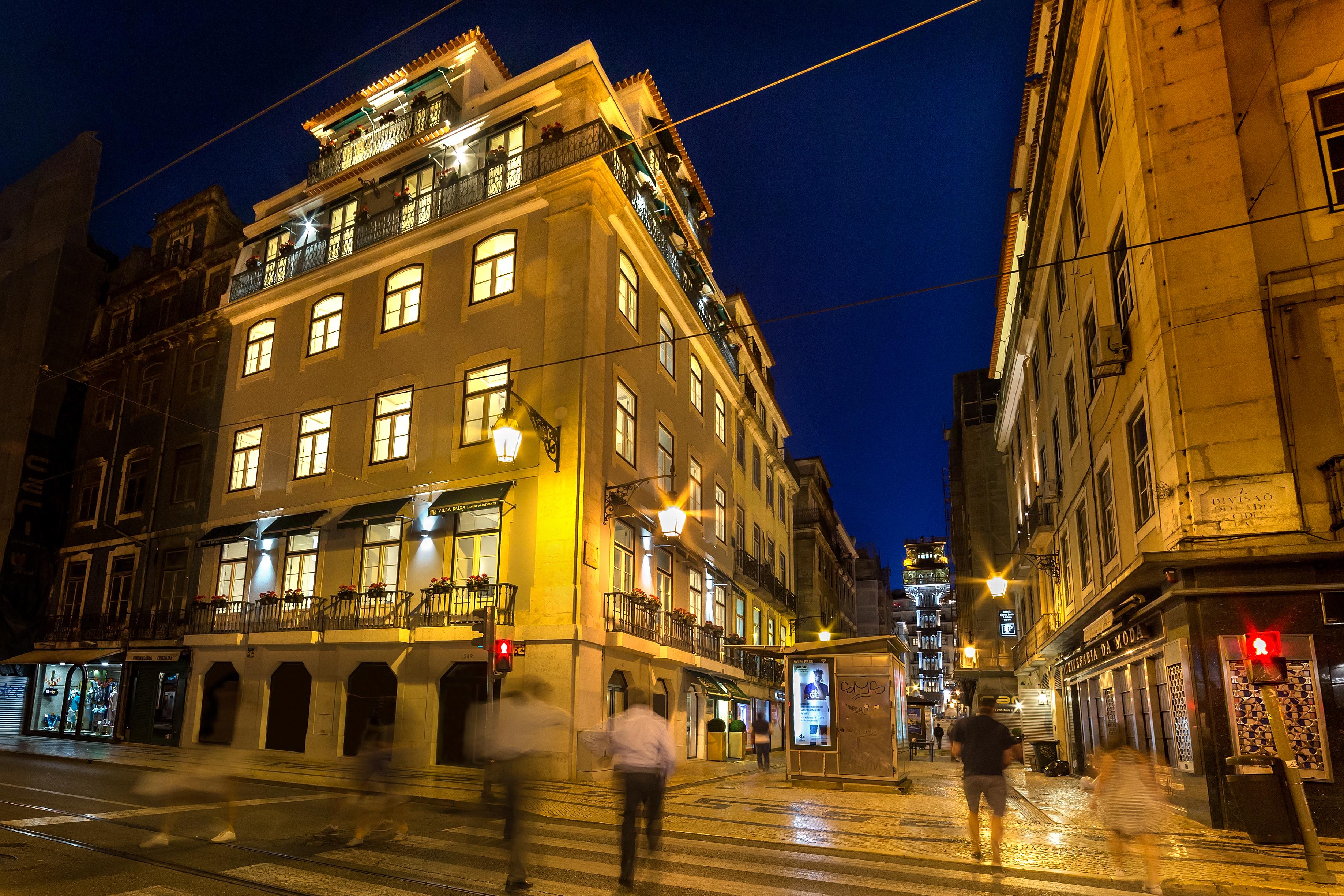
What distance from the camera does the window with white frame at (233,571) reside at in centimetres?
2328

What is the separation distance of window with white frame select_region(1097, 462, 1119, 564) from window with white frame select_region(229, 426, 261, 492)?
21604 mm

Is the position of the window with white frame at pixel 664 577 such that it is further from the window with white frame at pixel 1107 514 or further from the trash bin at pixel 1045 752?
the trash bin at pixel 1045 752

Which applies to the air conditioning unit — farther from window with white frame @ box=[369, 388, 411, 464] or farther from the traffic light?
window with white frame @ box=[369, 388, 411, 464]

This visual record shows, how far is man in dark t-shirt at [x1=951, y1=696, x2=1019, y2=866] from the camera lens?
28.8 ft

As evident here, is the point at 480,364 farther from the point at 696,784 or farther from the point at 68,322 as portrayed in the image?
the point at 68,322

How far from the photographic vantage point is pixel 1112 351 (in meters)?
15.0

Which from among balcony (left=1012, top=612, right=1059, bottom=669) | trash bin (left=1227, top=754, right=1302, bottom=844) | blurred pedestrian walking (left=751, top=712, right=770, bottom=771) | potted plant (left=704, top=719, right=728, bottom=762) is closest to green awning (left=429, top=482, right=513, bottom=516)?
blurred pedestrian walking (left=751, top=712, right=770, bottom=771)

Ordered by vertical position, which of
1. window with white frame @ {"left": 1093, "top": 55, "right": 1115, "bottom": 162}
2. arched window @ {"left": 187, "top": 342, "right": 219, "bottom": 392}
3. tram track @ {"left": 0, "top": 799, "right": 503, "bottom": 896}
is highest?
window with white frame @ {"left": 1093, "top": 55, "right": 1115, "bottom": 162}

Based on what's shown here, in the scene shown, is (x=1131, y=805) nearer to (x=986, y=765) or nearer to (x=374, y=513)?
(x=986, y=765)

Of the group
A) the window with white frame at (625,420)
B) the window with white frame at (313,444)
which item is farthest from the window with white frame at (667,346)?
the window with white frame at (313,444)

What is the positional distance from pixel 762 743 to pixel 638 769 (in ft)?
58.1

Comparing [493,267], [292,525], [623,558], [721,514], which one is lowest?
[623,558]

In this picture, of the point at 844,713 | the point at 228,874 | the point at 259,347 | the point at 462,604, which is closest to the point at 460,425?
the point at 462,604

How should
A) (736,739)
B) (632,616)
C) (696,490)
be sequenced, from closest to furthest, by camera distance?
(632,616)
(696,490)
(736,739)
